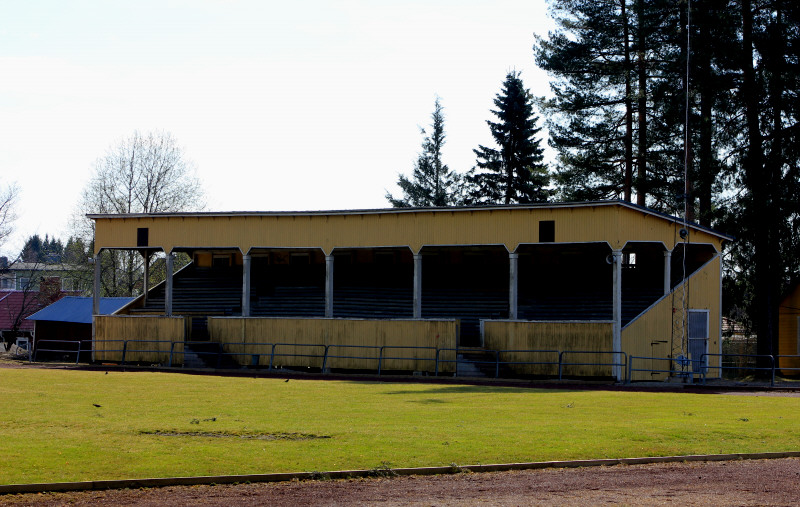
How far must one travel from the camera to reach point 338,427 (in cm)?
1669

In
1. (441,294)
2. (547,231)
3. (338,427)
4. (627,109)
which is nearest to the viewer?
(338,427)

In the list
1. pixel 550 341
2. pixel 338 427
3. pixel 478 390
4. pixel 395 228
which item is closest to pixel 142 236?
pixel 395 228

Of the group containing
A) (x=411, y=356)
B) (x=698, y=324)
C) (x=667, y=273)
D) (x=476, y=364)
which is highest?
(x=667, y=273)

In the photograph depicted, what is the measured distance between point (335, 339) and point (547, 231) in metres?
8.52

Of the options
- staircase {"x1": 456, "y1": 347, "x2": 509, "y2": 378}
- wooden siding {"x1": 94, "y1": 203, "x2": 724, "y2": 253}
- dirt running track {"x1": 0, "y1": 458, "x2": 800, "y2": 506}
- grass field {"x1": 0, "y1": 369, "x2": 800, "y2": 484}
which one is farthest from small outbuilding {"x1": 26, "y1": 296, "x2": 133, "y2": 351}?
dirt running track {"x1": 0, "y1": 458, "x2": 800, "y2": 506}

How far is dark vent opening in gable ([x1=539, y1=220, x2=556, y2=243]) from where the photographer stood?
3244 cm

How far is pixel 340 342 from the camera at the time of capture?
34.5m

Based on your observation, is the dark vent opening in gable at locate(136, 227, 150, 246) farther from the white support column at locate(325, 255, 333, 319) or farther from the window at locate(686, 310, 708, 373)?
the window at locate(686, 310, 708, 373)

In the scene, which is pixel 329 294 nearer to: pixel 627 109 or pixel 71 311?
pixel 71 311

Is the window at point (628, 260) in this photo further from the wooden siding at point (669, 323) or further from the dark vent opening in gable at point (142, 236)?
the dark vent opening in gable at point (142, 236)

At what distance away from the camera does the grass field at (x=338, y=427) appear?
13.2 m

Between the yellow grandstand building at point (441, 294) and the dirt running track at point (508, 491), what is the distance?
1620 centimetres

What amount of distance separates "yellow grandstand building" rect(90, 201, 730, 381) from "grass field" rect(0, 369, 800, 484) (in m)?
6.84

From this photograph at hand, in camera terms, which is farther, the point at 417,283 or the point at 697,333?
the point at 417,283
